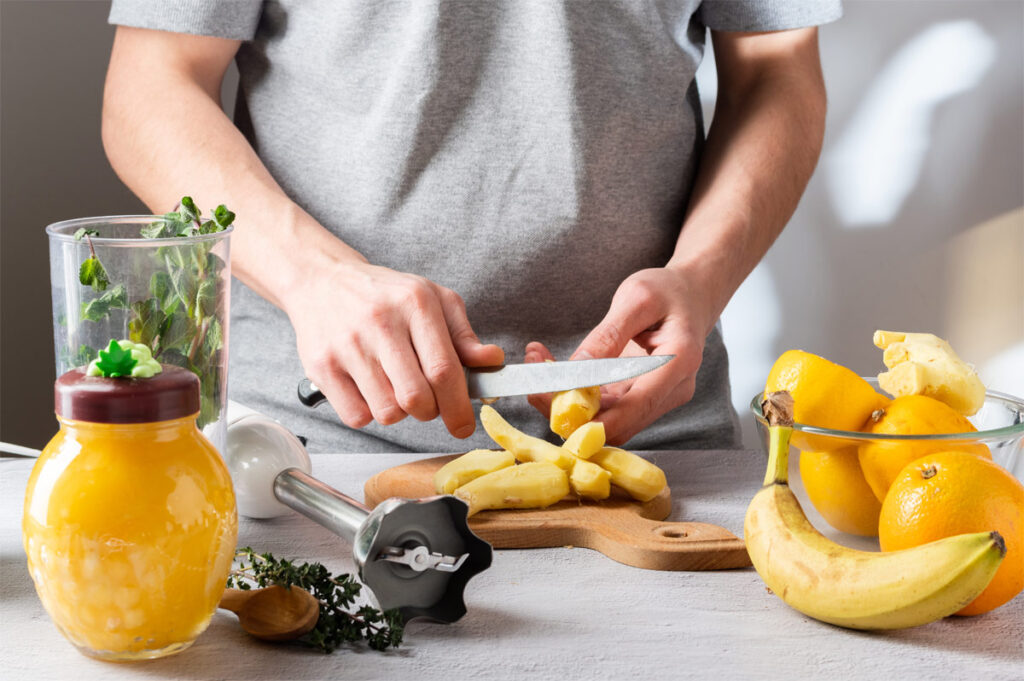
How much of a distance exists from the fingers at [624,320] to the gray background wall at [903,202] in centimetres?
99

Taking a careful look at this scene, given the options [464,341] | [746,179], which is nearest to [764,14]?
[746,179]

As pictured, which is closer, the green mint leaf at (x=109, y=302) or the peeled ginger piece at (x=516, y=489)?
the green mint leaf at (x=109, y=302)

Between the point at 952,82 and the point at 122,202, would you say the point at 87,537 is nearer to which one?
the point at 122,202

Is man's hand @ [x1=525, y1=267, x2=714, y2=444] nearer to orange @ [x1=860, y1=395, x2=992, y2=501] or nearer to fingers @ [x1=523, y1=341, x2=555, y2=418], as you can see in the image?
fingers @ [x1=523, y1=341, x2=555, y2=418]

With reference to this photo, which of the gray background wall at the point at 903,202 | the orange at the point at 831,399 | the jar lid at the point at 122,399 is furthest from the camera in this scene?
the gray background wall at the point at 903,202

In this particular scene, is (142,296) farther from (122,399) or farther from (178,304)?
(122,399)

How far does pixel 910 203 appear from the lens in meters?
1.88

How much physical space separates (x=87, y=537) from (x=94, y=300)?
200 mm

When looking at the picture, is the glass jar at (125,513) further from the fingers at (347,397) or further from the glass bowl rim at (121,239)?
the fingers at (347,397)

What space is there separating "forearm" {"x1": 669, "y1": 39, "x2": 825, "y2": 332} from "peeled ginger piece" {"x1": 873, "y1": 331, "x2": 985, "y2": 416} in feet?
1.12

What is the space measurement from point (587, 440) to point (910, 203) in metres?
1.28

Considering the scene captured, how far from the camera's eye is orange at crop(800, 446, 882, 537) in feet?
2.39

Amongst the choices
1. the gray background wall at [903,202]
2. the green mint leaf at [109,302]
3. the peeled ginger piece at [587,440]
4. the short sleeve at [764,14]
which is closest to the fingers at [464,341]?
the peeled ginger piece at [587,440]

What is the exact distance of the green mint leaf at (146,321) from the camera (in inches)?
26.5
